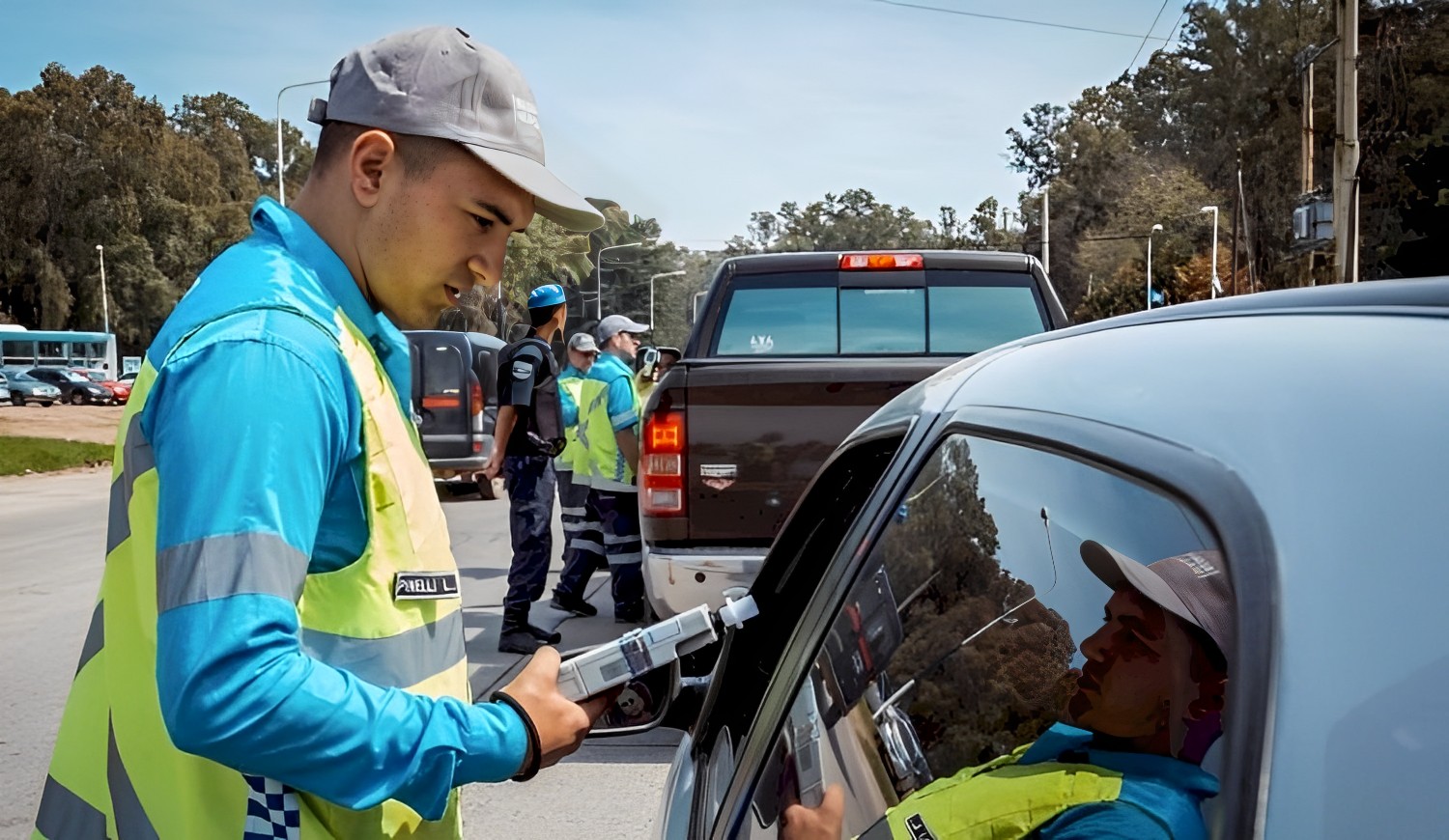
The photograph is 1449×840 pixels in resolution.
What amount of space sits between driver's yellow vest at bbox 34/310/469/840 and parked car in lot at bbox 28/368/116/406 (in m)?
58.0

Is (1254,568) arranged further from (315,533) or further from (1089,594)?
(315,533)

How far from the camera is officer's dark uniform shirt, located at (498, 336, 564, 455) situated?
22.9 ft

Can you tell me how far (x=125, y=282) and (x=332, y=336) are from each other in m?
74.0

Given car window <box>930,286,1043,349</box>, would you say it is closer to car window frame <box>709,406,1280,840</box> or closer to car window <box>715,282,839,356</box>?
car window <box>715,282,839,356</box>

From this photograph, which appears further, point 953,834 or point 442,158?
point 442,158

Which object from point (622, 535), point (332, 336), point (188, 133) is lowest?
point (622, 535)

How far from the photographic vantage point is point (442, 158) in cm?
161

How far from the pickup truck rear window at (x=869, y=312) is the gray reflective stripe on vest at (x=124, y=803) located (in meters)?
5.65

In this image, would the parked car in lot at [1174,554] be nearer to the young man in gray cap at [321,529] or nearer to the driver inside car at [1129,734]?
the driver inside car at [1129,734]

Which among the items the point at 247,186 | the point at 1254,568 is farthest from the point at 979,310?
the point at 247,186

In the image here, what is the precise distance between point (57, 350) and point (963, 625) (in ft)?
225

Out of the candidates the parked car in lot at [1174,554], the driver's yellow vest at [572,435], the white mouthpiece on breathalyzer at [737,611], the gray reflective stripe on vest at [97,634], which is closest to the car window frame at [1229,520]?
the parked car in lot at [1174,554]

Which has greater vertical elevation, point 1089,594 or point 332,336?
point 332,336

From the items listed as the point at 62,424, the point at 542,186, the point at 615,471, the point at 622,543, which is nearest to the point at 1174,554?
the point at 542,186
